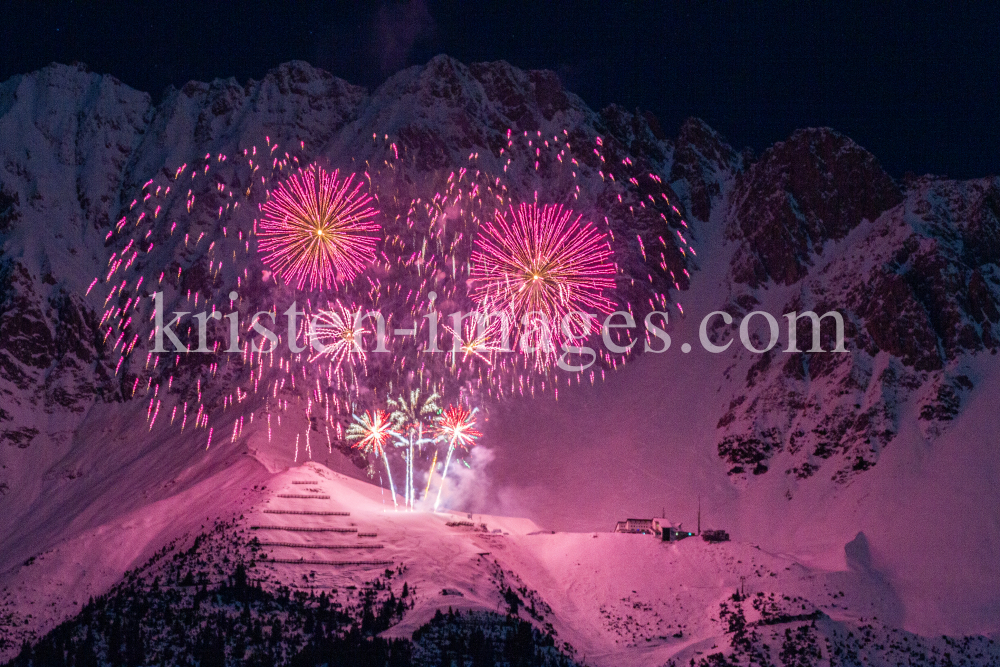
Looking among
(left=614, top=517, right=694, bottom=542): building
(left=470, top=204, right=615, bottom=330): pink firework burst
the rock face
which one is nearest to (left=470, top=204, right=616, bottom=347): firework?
(left=470, top=204, right=615, bottom=330): pink firework burst

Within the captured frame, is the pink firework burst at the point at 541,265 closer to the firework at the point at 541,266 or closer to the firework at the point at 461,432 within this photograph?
the firework at the point at 541,266

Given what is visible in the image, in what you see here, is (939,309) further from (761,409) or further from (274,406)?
(274,406)

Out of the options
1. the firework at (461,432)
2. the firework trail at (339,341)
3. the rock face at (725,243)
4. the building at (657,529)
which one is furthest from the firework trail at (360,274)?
A: the building at (657,529)

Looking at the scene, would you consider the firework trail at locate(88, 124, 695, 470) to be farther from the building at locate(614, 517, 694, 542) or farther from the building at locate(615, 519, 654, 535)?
the building at locate(614, 517, 694, 542)

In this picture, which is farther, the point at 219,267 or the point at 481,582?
the point at 219,267

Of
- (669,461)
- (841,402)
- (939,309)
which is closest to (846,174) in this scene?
(939,309)

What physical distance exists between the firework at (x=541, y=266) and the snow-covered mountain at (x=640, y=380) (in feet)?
19.2

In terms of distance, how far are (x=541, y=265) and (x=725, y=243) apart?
259 feet

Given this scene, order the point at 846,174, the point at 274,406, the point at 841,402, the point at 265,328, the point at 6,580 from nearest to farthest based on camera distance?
1. the point at 6,580
2. the point at 841,402
3. the point at 274,406
4. the point at 265,328
5. the point at 846,174

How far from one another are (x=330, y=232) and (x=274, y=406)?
160 ft

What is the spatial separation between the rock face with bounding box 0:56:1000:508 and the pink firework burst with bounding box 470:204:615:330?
6113 mm

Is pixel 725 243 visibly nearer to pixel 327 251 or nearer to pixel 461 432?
pixel 461 432

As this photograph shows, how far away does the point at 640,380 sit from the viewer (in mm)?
151000

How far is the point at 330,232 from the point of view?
322 feet
